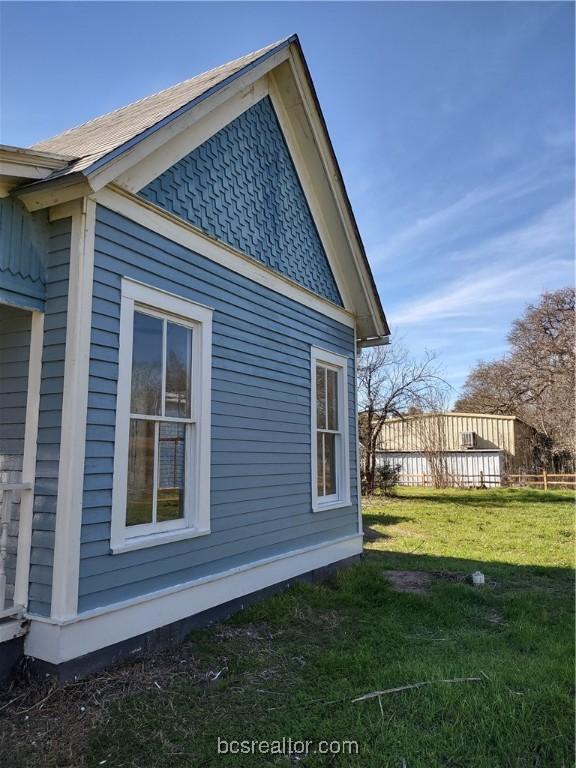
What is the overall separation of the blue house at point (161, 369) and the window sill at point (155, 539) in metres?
0.02

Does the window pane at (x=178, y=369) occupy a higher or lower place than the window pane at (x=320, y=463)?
higher

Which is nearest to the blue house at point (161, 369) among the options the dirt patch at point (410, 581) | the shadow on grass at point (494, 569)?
the dirt patch at point (410, 581)

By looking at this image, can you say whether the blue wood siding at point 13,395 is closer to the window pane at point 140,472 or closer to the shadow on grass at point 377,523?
the window pane at point 140,472

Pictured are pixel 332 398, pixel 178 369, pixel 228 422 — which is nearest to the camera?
pixel 178 369

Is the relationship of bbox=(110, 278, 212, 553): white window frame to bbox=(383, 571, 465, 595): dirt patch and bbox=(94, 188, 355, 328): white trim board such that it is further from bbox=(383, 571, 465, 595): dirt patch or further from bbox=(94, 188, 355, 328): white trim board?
bbox=(383, 571, 465, 595): dirt patch

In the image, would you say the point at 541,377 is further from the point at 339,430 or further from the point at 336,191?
the point at 336,191

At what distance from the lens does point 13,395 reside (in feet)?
11.8

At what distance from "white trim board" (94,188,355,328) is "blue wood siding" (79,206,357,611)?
Answer: 8 centimetres

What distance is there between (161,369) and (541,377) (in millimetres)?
30391

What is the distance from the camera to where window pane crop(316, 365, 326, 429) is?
23.0 feet

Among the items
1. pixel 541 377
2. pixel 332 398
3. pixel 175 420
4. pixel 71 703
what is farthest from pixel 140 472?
pixel 541 377

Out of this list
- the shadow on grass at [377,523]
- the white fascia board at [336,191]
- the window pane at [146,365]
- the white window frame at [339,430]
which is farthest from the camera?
the shadow on grass at [377,523]

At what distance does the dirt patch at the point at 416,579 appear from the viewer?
6.18m

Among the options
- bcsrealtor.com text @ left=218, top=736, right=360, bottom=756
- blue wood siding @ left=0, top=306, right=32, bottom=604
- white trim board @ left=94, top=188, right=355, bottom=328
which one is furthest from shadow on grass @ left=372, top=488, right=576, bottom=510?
blue wood siding @ left=0, top=306, right=32, bottom=604
